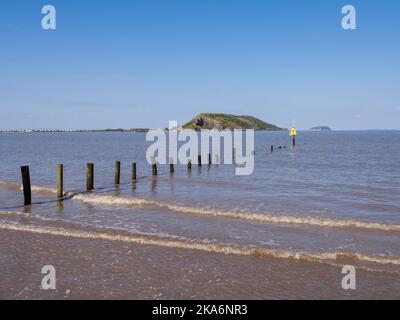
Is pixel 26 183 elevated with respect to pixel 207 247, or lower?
elevated

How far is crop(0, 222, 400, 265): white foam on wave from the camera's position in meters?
10.2

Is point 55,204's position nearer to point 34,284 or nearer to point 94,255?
point 94,255

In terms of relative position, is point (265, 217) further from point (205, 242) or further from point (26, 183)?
point (26, 183)

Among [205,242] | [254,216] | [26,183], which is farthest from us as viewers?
[26,183]


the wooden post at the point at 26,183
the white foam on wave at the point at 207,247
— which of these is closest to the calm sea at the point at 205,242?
the white foam on wave at the point at 207,247

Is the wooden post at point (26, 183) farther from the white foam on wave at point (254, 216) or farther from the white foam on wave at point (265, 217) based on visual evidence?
the white foam on wave at point (265, 217)

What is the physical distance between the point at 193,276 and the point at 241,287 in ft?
3.92

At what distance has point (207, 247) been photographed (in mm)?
11117

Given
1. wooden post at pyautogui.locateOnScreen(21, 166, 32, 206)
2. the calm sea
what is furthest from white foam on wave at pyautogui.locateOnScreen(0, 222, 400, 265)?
wooden post at pyautogui.locateOnScreen(21, 166, 32, 206)

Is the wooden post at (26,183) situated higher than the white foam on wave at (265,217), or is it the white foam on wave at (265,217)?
the wooden post at (26,183)

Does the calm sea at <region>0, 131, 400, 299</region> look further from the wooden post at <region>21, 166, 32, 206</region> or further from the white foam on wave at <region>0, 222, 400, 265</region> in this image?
the wooden post at <region>21, 166, 32, 206</region>

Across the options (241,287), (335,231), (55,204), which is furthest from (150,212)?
(241,287)

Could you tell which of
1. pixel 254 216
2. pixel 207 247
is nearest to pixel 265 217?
pixel 254 216

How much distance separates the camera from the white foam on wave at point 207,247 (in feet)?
33.4
